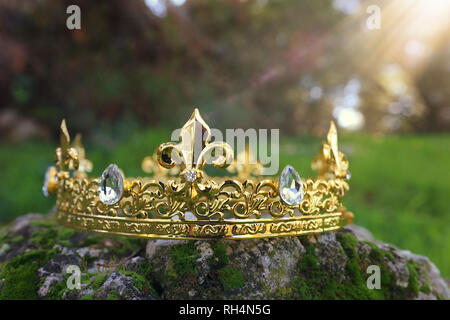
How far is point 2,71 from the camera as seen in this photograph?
218 inches

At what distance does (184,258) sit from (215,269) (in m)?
0.16

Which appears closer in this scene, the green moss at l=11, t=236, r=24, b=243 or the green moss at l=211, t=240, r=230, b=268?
the green moss at l=211, t=240, r=230, b=268

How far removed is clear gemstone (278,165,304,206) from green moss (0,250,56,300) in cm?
128

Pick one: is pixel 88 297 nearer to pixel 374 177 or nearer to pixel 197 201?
pixel 197 201

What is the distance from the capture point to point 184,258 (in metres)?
1.64

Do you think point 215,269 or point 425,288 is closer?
point 215,269

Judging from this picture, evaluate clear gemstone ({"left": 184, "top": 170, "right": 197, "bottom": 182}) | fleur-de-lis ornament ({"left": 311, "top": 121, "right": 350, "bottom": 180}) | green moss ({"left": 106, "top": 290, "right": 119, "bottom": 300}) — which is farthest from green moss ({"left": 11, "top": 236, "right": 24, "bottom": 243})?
fleur-de-lis ornament ({"left": 311, "top": 121, "right": 350, "bottom": 180})

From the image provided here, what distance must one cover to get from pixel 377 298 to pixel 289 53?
4.44 m

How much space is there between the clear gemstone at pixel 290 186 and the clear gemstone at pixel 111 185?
83 centimetres

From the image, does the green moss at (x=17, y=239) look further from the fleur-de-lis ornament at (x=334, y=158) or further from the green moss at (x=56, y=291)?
the fleur-de-lis ornament at (x=334, y=158)

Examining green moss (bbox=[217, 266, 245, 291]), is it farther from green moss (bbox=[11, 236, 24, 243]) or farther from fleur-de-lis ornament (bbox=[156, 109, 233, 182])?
green moss (bbox=[11, 236, 24, 243])

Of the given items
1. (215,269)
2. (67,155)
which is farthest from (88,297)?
(67,155)

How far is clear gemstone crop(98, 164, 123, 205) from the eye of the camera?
176 centimetres

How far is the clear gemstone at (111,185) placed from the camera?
1763mm
